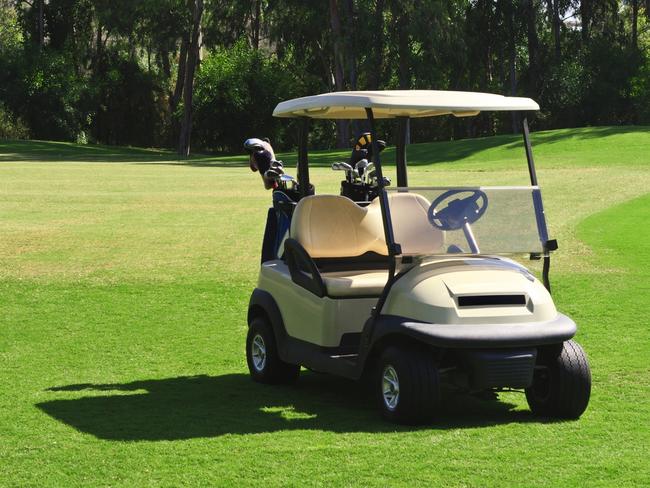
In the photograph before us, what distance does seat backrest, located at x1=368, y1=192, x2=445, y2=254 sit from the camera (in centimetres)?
688

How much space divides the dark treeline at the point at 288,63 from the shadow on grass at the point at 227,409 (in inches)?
1864

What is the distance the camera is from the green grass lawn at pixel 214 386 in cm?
566

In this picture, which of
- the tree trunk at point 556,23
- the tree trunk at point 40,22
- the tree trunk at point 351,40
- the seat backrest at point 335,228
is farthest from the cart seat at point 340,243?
the tree trunk at point 40,22

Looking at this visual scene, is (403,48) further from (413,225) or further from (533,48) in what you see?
(413,225)

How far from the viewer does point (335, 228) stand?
7762mm

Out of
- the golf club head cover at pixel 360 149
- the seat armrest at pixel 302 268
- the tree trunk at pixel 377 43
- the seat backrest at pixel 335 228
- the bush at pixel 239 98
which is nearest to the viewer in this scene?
the seat armrest at pixel 302 268

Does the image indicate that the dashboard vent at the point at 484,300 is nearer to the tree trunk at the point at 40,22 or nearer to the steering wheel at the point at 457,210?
the steering wheel at the point at 457,210

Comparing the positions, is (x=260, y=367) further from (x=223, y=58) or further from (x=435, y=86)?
(x=223, y=58)

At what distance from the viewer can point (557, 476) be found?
5.50 m

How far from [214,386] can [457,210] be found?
2051 mm

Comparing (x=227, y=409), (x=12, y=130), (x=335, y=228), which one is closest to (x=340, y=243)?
(x=335, y=228)

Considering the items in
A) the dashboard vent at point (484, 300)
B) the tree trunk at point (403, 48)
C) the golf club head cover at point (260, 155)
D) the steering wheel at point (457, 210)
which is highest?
the tree trunk at point (403, 48)

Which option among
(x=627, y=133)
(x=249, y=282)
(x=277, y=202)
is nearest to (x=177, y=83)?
(x=627, y=133)

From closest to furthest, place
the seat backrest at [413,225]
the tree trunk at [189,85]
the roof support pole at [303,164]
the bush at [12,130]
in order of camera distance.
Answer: the seat backrest at [413,225] → the roof support pole at [303,164] → the tree trunk at [189,85] → the bush at [12,130]
